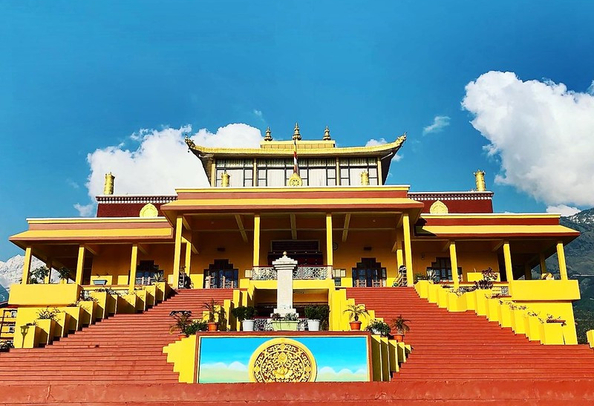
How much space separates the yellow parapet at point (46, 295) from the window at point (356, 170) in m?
16.4

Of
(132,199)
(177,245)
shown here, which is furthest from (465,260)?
(132,199)

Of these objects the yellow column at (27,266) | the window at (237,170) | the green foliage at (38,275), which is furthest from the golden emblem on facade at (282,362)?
the window at (237,170)

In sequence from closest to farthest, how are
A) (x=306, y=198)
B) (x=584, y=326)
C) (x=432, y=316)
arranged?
(x=432, y=316) → (x=306, y=198) → (x=584, y=326)

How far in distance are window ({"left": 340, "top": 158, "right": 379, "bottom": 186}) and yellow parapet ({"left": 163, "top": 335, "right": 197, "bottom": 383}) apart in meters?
20.2

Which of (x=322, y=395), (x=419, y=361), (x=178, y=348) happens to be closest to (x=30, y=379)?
(x=178, y=348)

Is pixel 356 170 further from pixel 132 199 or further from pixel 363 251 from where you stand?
pixel 132 199

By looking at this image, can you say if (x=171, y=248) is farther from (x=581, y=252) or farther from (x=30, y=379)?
(x=581, y=252)

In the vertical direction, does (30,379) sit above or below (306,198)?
below

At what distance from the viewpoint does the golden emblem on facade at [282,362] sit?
12.8 meters

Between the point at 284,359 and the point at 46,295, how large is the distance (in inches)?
484

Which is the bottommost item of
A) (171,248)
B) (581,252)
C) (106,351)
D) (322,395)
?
(322,395)

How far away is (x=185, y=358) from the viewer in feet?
44.4

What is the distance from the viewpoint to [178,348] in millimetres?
14016

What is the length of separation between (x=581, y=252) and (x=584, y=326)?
5974 centimetres
